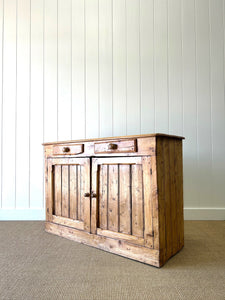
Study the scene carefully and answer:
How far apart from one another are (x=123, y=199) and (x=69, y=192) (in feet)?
1.94

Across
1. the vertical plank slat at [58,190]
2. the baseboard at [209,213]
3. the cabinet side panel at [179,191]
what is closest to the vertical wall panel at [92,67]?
the vertical plank slat at [58,190]

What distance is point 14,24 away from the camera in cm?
259

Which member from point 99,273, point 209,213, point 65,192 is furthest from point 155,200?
point 209,213

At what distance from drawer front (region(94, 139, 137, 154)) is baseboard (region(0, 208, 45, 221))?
1332mm

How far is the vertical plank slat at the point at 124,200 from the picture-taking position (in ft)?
4.95

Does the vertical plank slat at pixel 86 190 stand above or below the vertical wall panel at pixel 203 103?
below

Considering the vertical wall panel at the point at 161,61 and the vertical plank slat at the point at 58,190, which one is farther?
the vertical wall panel at the point at 161,61

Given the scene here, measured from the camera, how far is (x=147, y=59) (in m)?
2.46

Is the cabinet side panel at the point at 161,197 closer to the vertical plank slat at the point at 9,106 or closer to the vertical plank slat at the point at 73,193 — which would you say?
the vertical plank slat at the point at 73,193

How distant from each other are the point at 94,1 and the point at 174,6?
0.97m

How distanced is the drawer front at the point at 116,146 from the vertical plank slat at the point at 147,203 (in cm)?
13

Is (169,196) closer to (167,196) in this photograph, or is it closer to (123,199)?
(167,196)

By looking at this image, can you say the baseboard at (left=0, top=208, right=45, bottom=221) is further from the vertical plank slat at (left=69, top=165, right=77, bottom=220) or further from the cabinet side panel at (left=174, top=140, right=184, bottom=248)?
the cabinet side panel at (left=174, top=140, right=184, bottom=248)

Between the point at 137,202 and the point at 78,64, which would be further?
the point at 78,64
